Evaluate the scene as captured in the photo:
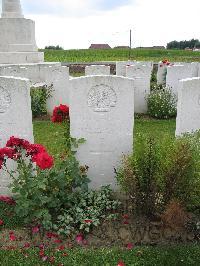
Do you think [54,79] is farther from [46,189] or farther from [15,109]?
[46,189]

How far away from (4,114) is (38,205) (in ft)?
4.66

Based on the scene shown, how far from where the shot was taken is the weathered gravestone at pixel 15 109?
4660 mm

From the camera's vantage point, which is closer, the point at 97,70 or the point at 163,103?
the point at 163,103

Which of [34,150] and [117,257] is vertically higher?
[34,150]

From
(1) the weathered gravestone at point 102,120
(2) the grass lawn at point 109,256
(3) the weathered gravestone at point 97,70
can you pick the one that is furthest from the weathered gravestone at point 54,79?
(2) the grass lawn at point 109,256

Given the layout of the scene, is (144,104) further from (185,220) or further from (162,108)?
(185,220)

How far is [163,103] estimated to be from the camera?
9789 mm

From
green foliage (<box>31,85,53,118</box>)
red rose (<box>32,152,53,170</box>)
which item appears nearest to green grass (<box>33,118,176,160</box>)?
green foliage (<box>31,85,53,118</box>)

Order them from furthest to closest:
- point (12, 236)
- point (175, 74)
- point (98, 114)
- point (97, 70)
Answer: point (97, 70) < point (175, 74) < point (98, 114) < point (12, 236)

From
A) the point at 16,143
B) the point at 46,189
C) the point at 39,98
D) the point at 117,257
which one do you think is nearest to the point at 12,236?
the point at 46,189

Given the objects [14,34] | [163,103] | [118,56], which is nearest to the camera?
[163,103]

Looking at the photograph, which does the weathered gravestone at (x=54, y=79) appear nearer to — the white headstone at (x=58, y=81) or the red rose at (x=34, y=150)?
the white headstone at (x=58, y=81)

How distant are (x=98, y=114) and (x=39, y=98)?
5.41 metres

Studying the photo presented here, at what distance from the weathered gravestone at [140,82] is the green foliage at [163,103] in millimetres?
313
